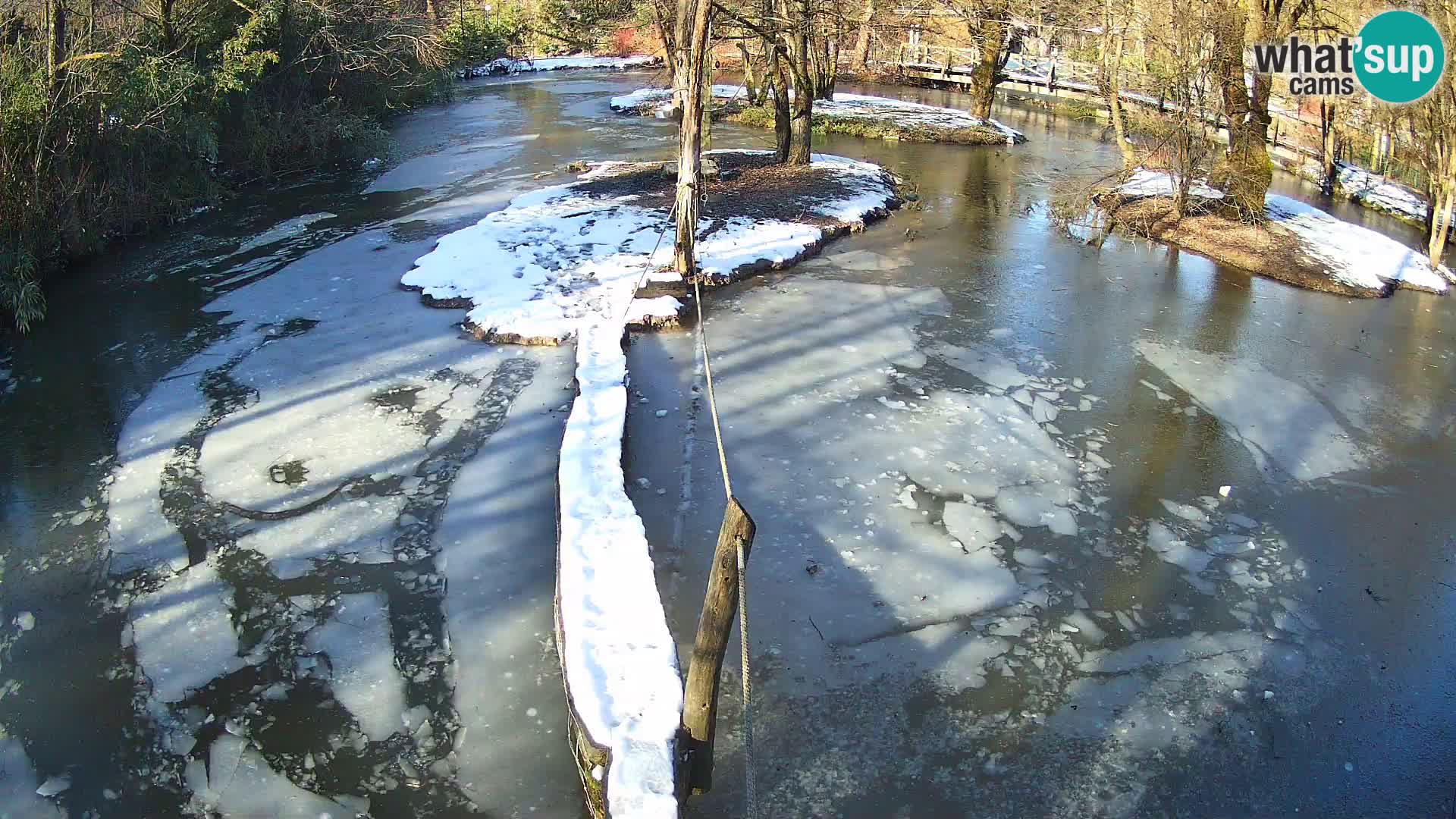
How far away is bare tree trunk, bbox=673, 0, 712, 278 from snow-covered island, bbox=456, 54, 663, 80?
82.1 feet

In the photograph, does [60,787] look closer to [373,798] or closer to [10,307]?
[373,798]

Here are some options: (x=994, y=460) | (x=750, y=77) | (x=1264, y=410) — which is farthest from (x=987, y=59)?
(x=994, y=460)

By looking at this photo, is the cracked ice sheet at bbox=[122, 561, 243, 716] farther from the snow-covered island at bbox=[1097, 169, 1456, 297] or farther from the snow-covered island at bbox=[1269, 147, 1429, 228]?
the snow-covered island at bbox=[1269, 147, 1429, 228]

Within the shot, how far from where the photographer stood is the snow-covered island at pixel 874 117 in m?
21.1

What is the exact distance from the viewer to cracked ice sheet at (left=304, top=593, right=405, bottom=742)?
15.8ft

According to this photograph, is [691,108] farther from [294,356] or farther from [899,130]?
[899,130]

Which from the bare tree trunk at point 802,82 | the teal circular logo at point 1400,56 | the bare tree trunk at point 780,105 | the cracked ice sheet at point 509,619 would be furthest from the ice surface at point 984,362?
the bare tree trunk at point 780,105

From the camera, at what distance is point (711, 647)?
3.92 m

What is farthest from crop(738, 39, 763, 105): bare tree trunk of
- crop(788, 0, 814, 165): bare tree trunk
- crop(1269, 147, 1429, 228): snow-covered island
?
crop(1269, 147, 1429, 228): snow-covered island

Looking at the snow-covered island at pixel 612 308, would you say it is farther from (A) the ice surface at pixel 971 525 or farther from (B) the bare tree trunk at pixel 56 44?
(B) the bare tree trunk at pixel 56 44

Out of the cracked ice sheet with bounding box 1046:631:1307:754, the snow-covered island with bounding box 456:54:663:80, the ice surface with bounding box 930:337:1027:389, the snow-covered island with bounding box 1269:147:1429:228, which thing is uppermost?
the snow-covered island with bounding box 456:54:663:80

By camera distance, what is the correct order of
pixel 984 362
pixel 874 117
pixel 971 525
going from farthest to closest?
pixel 874 117 → pixel 984 362 → pixel 971 525

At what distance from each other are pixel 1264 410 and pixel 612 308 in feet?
19.5

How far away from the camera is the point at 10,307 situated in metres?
9.96
